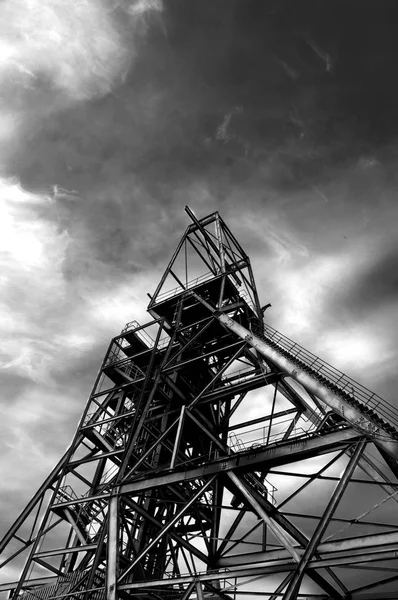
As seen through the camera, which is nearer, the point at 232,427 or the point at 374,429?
the point at 374,429

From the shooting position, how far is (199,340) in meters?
22.6

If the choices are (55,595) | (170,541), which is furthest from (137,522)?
(55,595)

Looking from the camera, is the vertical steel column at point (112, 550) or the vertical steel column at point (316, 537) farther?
the vertical steel column at point (112, 550)

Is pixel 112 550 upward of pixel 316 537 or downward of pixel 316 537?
downward

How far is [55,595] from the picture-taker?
51.3ft

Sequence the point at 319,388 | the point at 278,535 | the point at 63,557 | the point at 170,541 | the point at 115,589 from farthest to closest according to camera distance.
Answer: the point at 63,557 → the point at 170,541 → the point at 319,388 → the point at 115,589 → the point at 278,535

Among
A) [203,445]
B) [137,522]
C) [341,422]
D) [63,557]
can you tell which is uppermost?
[203,445]

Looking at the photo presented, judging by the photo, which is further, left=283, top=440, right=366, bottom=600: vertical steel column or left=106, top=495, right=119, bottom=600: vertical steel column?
left=106, top=495, right=119, bottom=600: vertical steel column

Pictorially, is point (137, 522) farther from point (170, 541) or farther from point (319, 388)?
point (319, 388)

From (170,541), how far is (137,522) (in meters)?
→ 1.59

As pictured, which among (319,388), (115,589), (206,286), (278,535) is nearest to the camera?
(278,535)

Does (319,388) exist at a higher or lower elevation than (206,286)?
lower

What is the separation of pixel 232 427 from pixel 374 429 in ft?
30.4

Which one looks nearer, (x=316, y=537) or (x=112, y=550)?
(x=316, y=537)
